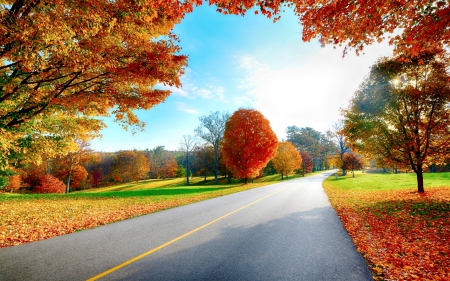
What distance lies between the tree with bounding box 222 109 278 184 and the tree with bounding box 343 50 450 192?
1354 cm

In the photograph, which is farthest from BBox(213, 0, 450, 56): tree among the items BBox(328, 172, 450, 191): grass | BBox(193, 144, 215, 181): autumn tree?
BBox(193, 144, 215, 181): autumn tree

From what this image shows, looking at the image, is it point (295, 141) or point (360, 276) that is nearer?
point (360, 276)

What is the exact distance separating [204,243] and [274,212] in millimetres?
5040

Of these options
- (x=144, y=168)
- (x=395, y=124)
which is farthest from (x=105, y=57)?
(x=144, y=168)

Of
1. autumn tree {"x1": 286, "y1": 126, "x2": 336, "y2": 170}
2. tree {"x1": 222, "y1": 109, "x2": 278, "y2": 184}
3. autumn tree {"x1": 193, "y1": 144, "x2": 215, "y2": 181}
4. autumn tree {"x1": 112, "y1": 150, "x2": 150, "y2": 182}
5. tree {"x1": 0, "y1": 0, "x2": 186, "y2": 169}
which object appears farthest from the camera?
autumn tree {"x1": 286, "y1": 126, "x2": 336, "y2": 170}

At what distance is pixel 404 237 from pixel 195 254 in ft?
21.2

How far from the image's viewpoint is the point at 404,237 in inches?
236

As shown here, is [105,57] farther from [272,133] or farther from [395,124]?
[272,133]

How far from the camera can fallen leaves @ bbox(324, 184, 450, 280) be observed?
13.0ft

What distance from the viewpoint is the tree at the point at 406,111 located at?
449 inches

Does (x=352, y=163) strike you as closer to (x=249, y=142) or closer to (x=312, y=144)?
(x=249, y=142)

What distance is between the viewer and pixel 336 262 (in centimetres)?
431

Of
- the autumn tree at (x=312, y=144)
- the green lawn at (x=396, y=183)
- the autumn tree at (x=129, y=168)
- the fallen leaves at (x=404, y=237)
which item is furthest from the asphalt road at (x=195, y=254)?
the autumn tree at (x=312, y=144)

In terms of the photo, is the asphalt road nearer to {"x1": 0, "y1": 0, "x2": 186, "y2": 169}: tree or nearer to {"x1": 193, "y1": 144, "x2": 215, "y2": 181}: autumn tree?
{"x1": 0, "y1": 0, "x2": 186, "y2": 169}: tree
